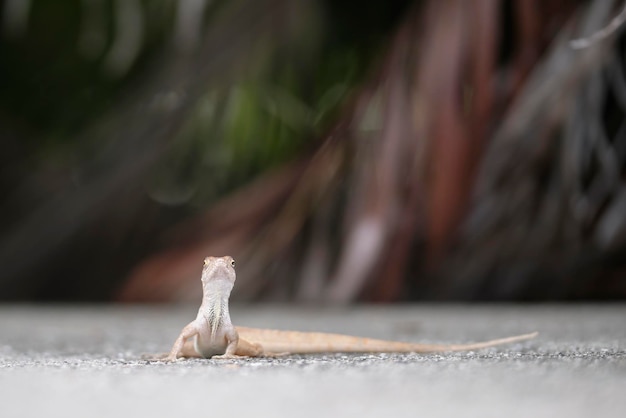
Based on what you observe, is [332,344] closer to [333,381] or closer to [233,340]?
[233,340]

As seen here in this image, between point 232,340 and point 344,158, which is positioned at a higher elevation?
point 344,158

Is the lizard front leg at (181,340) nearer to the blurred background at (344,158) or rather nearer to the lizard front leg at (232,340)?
the lizard front leg at (232,340)

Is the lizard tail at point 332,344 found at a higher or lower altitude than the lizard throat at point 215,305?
lower

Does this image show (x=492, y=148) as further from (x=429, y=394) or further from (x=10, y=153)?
(x=10, y=153)

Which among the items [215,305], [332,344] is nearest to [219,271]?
[215,305]

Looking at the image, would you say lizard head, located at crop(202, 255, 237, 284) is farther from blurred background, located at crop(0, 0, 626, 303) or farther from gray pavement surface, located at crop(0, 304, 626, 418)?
blurred background, located at crop(0, 0, 626, 303)

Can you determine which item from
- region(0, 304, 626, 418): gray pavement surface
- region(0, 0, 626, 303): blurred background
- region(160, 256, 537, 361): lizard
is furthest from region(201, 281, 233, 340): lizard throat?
region(0, 0, 626, 303): blurred background

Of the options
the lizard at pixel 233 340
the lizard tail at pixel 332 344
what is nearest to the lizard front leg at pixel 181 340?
the lizard at pixel 233 340
